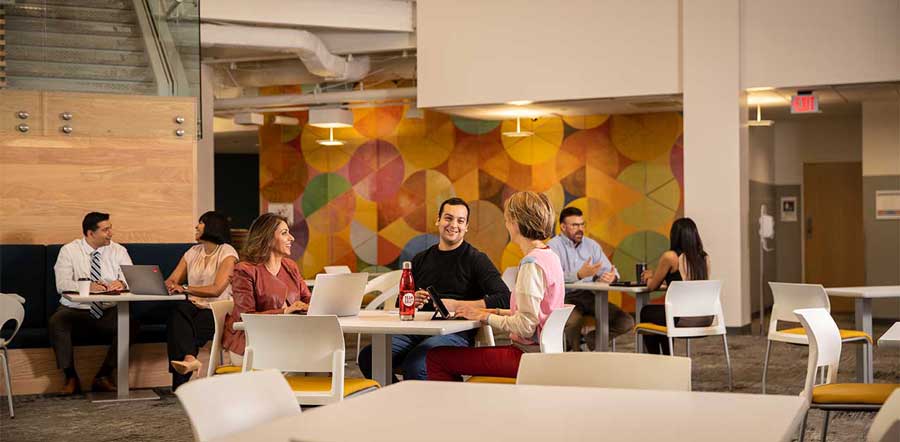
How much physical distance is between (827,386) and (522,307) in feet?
4.71

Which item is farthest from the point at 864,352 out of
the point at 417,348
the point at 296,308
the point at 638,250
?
the point at 638,250

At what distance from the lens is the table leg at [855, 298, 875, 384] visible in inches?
271

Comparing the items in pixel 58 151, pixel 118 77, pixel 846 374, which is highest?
pixel 118 77

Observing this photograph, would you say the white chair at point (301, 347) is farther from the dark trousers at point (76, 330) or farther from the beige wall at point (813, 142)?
the beige wall at point (813, 142)

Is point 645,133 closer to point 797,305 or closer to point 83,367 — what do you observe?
point 797,305

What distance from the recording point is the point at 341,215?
52.2 ft

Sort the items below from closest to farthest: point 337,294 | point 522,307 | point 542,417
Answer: point 542,417, point 522,307, point 337,294

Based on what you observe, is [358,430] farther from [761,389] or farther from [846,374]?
[846,374]

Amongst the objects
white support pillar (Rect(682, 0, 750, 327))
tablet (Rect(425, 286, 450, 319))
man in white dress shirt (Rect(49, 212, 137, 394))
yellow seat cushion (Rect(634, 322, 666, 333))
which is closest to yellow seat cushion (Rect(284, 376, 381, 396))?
tablet (Rect(425, 286, 450, 319))

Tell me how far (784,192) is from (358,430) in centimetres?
1352

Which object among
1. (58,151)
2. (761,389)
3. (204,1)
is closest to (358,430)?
(761,389)

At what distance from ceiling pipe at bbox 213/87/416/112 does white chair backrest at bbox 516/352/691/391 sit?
36.4 feet

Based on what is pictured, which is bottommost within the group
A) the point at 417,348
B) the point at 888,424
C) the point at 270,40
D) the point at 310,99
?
the point at 417,348

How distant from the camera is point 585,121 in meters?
14.2
